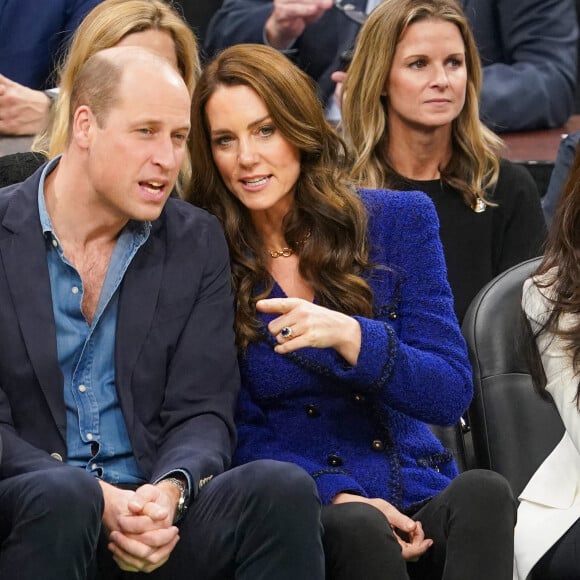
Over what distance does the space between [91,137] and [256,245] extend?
40 centimetres

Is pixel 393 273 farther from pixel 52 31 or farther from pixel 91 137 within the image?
pixel 52 31

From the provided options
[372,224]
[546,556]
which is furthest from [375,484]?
[372,224]

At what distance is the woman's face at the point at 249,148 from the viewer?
2719mm

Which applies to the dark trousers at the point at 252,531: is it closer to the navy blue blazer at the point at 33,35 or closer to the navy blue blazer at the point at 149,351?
the navy blue blazer at the point at 149,351

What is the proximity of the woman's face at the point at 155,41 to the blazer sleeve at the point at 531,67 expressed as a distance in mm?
1275

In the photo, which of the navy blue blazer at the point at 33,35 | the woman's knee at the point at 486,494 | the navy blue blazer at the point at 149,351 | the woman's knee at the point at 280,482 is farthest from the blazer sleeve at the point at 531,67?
the woman's knee at the point at 280,482

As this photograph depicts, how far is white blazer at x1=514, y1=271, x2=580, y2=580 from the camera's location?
252 centimetres

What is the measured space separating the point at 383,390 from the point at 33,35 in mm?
1691

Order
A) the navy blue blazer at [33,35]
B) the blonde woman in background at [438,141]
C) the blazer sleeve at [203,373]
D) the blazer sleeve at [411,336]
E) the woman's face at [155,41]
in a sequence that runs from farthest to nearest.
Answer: the navy blue blazer at [33,35], the blonde woman in background at [438,141], the woman's face at [155,41], the blazer sleeve at [411,336], the blazer sleeve at [203,373]

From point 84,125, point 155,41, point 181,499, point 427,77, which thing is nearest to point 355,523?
point 181,499

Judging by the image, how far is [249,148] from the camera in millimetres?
2723

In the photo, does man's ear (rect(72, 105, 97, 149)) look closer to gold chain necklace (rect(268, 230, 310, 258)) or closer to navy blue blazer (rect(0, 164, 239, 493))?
navy blue blazer (rect(0, 164, 239, 493))

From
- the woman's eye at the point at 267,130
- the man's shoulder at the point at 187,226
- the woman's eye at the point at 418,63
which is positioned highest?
the woman's eye at the point at 267,130

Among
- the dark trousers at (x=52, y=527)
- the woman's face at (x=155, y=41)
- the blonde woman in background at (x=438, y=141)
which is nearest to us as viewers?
the dark trousers at (x=52, y=527)
